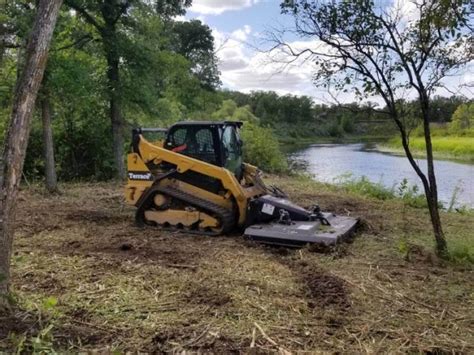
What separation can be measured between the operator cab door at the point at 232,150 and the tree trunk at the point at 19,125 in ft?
15.0

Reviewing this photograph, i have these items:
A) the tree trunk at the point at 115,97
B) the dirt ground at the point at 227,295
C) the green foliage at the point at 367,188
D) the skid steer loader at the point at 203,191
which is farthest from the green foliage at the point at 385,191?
the tree trunk at the point at 115,97

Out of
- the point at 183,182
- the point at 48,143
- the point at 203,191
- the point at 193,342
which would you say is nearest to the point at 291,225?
the point at 203,191

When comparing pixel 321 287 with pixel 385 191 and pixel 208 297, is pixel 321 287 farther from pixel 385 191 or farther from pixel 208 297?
pixel 385 191

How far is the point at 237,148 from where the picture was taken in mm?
9148

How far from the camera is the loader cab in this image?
853 cm

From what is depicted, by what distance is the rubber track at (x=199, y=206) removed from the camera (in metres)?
8.00

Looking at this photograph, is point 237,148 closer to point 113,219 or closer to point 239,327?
point 113,219

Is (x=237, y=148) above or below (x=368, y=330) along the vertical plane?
above

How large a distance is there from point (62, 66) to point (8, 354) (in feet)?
30.1

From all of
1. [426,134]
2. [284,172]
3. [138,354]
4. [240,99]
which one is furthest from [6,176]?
[240,99]

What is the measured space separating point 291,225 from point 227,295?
278 centimetres

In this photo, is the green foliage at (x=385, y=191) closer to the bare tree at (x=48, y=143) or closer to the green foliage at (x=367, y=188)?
the green foliage at (x=367, y=188)

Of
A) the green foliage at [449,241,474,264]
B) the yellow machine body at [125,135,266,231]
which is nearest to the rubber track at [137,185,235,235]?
the yellow machine body at [125,135,266,231]

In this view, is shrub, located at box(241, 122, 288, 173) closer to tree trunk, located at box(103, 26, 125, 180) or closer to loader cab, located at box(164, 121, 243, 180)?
tree trunk, located at box(103, 26, 125, 180)
